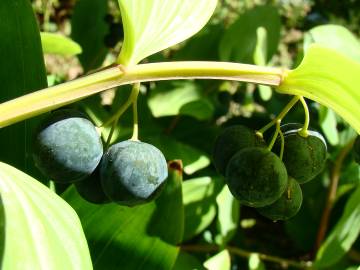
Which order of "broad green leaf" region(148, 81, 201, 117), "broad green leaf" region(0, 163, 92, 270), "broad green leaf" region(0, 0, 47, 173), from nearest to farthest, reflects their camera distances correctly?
1. "broad green leaf" region(0, 163, 92, 270)
2. "broad green leaf" region(0, 0, 47, 173)
3. "broad green leaf" region(148, 81, 201, 117)

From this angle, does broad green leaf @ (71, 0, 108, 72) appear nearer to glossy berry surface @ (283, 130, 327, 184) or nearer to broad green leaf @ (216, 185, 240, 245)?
broad green leaf @ (216, 185, 240, 245)

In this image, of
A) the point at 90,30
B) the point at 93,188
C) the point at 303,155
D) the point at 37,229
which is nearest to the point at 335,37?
the point at 303,155

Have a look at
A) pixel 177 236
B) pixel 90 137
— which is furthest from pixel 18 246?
pixel 177 236

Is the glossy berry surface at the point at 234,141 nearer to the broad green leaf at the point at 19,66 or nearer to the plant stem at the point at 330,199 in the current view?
the broad green leaf at the point at 19,66

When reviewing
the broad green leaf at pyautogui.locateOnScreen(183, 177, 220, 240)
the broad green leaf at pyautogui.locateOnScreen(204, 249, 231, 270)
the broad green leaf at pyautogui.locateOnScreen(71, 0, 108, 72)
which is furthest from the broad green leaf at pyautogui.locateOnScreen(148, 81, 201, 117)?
the broad green leaf at pyautogui.locateOnScreen(204, 249, 231, 270)

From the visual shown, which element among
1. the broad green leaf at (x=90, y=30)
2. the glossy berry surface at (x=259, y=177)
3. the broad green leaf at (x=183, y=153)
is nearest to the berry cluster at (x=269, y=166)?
the glossy berry surface at (x=259, y=177)

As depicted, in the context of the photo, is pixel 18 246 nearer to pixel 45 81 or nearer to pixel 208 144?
pixel 45 81
